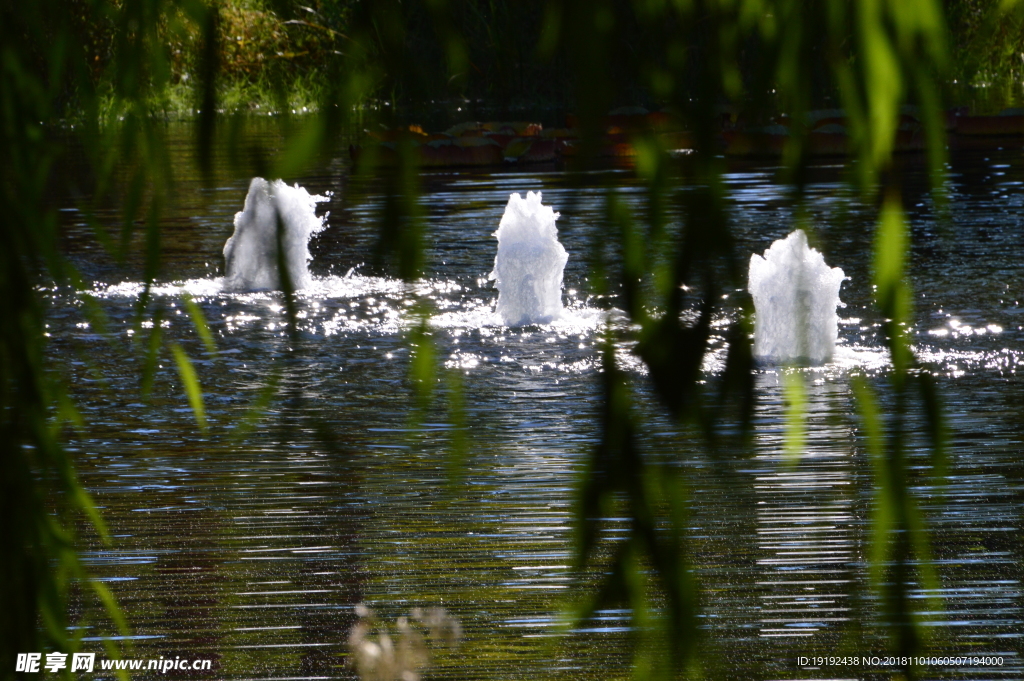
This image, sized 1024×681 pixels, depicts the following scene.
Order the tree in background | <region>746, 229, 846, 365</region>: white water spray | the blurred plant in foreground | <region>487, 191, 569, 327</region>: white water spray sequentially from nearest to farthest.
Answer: the tree in background
the blurred plant in foreground
<region>746, 229, 846, 365</region>: white water spray
<region>487, 191, 569, 327</region>: white water spray

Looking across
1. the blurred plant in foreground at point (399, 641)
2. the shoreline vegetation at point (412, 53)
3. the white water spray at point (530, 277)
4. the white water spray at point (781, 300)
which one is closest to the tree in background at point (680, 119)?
the shoreline vegetation at point (412, 53)

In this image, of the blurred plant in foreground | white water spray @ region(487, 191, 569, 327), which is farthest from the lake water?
white water spray @ region(487, 191, 569, 327)

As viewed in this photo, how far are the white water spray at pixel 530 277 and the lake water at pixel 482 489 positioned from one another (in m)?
0.17

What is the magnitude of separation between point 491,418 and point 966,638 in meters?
2.79

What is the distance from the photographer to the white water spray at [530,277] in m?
7.86

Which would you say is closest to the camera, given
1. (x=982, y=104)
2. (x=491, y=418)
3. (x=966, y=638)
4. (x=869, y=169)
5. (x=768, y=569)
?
(x=869, y=169)

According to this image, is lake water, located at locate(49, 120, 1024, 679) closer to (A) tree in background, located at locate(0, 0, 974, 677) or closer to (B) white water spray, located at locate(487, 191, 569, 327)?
(A) tree in background, located at locate(0, 0, 974, 677)

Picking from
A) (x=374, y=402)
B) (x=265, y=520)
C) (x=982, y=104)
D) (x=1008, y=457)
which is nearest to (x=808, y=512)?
(x=1008, y=457)

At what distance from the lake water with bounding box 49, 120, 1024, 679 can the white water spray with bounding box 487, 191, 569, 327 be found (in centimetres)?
17

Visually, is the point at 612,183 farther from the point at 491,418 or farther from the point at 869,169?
the point at 491,418

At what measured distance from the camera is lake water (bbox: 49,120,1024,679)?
Result: 3049mm

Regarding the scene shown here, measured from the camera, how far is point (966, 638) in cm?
306

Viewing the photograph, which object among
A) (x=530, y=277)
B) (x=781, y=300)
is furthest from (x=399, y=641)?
(x=530, y=277)

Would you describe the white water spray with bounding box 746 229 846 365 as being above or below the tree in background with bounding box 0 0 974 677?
above
